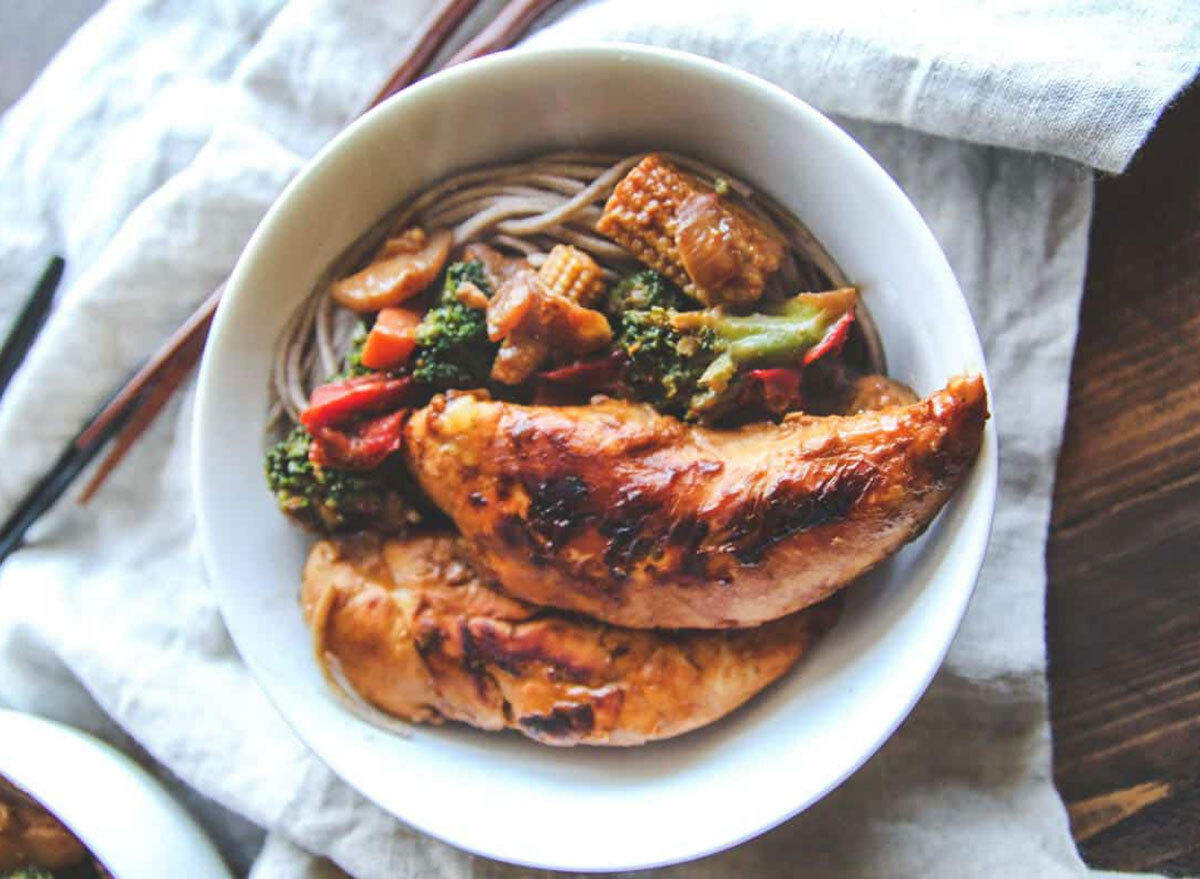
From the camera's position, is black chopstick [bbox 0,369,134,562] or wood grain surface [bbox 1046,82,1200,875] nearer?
wood grain surface [bbox 1046,82,1200,875]

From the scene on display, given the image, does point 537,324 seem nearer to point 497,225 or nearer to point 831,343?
point 497,225

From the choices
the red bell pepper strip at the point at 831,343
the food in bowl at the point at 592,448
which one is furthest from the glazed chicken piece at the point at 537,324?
the red bell pepper strip at the point at 831,343

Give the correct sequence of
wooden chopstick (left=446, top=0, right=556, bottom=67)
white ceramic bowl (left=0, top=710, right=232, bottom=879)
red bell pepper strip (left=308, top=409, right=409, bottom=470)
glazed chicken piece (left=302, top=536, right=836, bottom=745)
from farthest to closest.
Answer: wooden chopstick (left=446, top=0, right=556, bottom=67) → white ceramic bowl (left=0, top=710, right=232, bottom=879) → red bell pepper strip (left=308, top=409, right=409, bottom=470) → glazed chicken piece (left=302, top=536, right=836, bottom=745)

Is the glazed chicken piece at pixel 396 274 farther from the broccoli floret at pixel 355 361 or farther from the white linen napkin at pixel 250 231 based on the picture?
the white linen napkin at pixel 250 231

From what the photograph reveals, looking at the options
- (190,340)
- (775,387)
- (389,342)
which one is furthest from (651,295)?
(190,340)

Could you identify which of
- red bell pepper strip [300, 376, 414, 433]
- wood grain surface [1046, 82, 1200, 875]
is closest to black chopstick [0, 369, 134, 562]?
red bell pepper strip [300, 376, 414, 433]

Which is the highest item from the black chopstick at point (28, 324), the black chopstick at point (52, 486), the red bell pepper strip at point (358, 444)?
the red bell pepper strip at point (358, 444)

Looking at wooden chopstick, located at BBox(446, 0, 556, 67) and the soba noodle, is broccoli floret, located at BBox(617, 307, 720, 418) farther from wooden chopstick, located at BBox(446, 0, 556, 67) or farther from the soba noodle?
wooden chopstick, located at BBox(446, 0, 556, 67)
